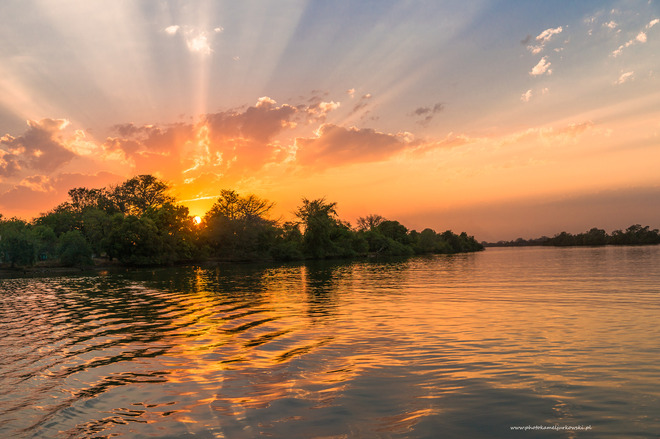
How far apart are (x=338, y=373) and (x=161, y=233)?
108304 millimetres

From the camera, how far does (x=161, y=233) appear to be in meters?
110

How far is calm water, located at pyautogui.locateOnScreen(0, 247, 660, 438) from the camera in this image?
8.37 meters

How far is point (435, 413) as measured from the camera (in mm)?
8812

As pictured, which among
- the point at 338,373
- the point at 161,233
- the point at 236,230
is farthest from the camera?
the point at 236,230

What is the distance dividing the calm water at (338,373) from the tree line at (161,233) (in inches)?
3282

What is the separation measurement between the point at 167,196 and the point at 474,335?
142067 millimetres

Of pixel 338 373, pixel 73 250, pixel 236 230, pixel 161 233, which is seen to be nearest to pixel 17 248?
pixel 73 250

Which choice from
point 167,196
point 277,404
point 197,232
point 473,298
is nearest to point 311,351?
point 277,404

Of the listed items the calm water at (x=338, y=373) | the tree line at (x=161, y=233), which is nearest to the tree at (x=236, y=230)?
the tree line at (x=161, y=233)

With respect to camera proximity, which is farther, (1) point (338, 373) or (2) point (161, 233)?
(2) point (161, 233)

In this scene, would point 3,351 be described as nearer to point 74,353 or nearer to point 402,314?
point 74,353

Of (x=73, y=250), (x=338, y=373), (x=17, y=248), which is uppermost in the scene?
(x=17, y=248)

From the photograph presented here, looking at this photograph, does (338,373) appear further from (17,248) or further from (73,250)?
(73,250)

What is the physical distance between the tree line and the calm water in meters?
83.4
